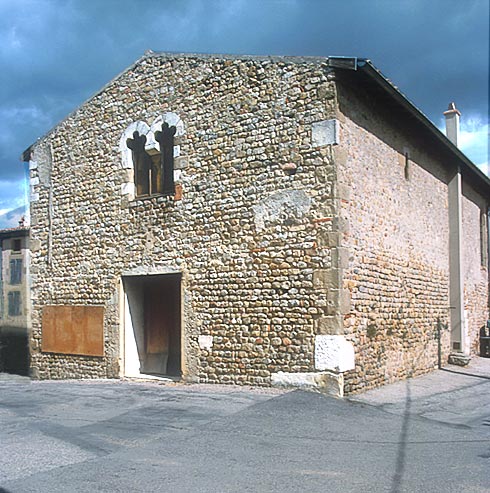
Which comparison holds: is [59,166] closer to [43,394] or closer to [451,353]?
[43,394]

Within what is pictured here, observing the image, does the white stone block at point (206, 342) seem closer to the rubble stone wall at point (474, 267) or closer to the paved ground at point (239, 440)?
the paved ground at point (239, 440)

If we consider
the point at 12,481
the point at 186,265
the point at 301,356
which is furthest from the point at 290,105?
the point at 12,481

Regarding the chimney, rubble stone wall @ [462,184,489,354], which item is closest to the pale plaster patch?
rubble stone wall @ [462,184,489,354]

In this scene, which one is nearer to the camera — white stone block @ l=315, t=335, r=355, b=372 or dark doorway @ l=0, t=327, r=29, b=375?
white stone block @ l=315, t=335, r=355, b=372

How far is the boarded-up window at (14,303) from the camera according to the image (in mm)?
15211

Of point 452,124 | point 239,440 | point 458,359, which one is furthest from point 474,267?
point 239,440

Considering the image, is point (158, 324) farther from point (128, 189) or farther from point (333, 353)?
point (333, 353)

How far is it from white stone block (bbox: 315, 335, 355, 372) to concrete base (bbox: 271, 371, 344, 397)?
11 centimetres

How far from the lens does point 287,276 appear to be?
9.29 meters

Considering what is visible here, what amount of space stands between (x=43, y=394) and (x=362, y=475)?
6.13 m

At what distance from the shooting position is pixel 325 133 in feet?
29.9

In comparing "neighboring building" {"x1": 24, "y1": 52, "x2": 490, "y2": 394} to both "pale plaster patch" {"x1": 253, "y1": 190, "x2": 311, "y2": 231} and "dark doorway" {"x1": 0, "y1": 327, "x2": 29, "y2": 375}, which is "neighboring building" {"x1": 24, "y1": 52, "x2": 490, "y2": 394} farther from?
"dark doorway" {"x1": 0, "y1": 327, "x2": 29, "y2": 375}

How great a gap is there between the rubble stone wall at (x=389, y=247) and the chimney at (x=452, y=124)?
11.0 ft

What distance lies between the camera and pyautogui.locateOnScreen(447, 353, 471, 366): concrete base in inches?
517
